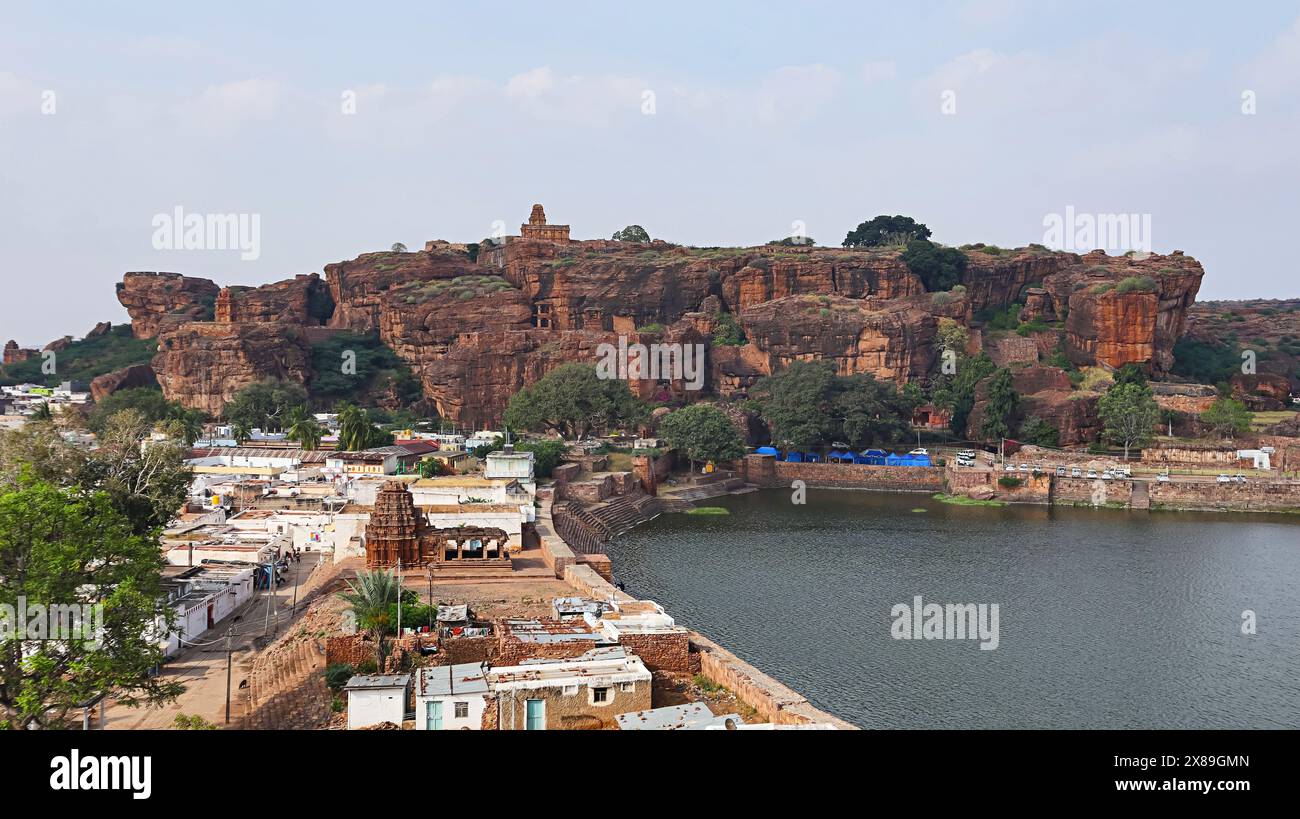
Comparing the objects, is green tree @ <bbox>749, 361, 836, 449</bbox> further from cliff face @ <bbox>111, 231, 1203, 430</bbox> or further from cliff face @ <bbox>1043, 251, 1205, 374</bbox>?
cliff face @ <bbox>1043, 251, 1205, 374</bbox>

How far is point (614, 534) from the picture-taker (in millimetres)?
41469

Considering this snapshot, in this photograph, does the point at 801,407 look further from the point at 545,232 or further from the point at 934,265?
the point at 545,232

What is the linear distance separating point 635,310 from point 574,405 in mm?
19225

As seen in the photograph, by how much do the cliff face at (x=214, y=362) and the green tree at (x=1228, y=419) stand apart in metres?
55.6

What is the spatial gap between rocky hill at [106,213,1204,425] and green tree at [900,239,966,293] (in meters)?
0.89

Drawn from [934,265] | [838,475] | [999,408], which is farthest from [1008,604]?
[934,265]

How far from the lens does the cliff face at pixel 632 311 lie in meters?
64.5

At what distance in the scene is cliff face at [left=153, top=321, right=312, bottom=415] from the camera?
212 feet

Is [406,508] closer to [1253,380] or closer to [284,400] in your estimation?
[284,400]

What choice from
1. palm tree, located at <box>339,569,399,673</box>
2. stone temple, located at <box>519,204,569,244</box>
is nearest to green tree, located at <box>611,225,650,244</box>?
stone temple, located at <box>519,204,569,244</box>

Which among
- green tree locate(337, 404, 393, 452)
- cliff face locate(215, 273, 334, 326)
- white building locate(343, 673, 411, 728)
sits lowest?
white building locate(343, 673, 411, 728)

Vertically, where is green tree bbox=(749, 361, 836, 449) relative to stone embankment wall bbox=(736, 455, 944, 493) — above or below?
above
